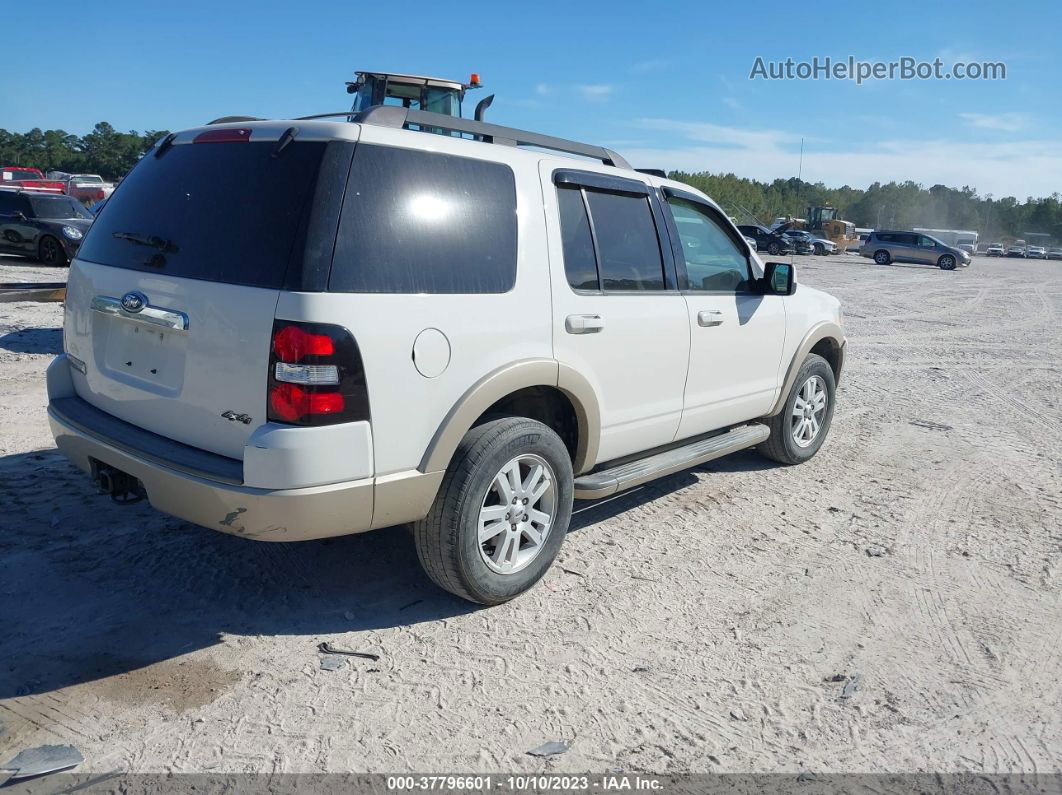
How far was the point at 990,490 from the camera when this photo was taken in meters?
5.67

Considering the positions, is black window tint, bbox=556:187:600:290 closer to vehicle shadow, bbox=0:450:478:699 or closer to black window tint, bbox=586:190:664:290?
black window tint, bbox=586:190:664:290

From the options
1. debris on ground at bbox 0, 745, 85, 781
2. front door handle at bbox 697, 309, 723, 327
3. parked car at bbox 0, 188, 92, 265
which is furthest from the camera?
parked car at bbox 0, 188, 92, 265

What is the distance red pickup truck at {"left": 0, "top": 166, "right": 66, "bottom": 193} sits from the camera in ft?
102

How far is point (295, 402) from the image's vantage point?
297 cm

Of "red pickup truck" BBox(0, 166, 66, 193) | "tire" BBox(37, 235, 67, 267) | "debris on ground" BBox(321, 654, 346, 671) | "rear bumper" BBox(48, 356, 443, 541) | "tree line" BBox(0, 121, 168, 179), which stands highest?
"tree line" BBox(0, 121, 168, 179)

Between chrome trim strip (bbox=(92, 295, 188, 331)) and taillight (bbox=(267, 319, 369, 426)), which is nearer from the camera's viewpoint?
taillight (bbox=(267, 319, 369, 426))

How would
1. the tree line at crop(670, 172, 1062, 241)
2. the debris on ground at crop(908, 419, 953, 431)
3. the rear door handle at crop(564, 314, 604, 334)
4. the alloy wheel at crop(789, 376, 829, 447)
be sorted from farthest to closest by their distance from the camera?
the tree line at crop(670, 172, 1062, 241) < the debris on ground at crop(908, 419, 953, 431) < the alloy wheel at crop(789, 376, 829, 447) < the rear door handle at crop(564, 314, 604, 334)

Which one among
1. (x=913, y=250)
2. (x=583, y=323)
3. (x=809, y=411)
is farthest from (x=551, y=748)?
(x=913, y=250)

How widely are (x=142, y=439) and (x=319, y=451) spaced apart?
94cm

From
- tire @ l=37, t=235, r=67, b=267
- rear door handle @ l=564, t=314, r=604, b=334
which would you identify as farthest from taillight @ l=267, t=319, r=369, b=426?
tire @ l=37, t=235, r=67, b=267

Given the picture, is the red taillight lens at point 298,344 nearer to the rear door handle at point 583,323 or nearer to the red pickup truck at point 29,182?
the rear door handle at point 583,323

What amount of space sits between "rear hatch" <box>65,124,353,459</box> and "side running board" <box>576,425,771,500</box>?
1.75m

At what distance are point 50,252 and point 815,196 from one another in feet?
434

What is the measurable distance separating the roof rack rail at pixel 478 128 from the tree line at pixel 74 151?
272ft
